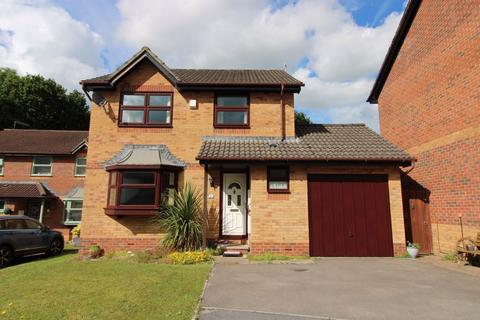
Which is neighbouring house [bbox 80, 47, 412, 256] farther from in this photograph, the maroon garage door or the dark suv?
the dark suv

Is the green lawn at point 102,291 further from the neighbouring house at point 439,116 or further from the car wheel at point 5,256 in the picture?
the neighbouring house at point 439,116

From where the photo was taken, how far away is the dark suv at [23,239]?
9570mm

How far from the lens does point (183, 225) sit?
31.2 feet

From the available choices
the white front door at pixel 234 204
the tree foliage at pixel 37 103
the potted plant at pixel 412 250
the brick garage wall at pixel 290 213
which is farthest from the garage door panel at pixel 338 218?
the tree foliage at pixel 37 103

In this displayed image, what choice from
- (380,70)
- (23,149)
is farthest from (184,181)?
(23,149)

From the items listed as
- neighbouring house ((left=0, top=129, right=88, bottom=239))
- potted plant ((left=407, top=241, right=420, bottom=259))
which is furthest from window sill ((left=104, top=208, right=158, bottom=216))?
neighbouring house ((left=0, top=129, right=88, bottom=239))

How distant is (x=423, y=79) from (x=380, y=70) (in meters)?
3.23

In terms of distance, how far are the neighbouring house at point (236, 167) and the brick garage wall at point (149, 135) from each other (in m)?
0.04

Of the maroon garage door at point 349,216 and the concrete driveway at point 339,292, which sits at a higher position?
the maroon garage door at point 349,216

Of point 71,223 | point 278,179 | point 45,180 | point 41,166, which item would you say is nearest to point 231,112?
point 278,179

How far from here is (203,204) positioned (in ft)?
34.1

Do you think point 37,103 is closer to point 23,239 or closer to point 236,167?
point 23,239

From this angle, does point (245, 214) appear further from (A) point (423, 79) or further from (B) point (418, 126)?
(A) point (423, 79)

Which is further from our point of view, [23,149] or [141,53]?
[23,149]
